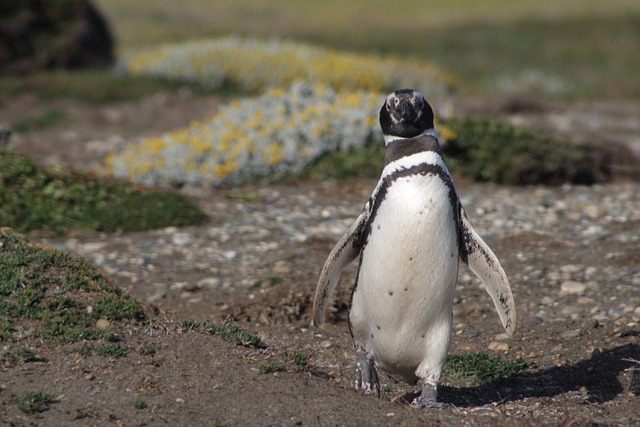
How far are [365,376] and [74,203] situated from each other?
4319 millimetres

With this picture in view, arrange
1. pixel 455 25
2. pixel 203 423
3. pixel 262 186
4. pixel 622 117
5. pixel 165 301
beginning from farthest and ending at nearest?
1. pixel 455 25
2. pixel 622 117
3. pixel 262 186
4. pixel 165 301
5. pixel 203 423

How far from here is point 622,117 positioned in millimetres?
15102

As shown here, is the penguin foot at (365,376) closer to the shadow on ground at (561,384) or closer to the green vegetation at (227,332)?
the shadow on ground at (561,384)

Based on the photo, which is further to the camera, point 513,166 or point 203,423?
point 513,166

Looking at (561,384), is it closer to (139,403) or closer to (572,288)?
(572,288)

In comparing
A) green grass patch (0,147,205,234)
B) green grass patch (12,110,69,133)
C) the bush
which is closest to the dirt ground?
green grass patch (0,147,205,234)

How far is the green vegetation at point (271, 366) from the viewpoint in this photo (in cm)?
473

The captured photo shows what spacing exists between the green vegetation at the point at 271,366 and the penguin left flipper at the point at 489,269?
1.21m

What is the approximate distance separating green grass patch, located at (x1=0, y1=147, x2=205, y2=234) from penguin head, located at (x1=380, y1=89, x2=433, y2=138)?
3.81m

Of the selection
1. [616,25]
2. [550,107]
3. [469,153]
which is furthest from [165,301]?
[616,25]

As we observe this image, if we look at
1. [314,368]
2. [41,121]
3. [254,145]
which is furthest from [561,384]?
[41,121]

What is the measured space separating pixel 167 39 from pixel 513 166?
64.3 feet

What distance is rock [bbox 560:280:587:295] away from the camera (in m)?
6.87

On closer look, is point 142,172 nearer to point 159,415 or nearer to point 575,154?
point 575,154
